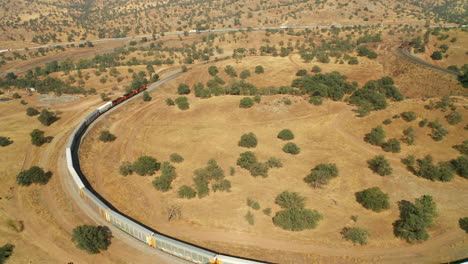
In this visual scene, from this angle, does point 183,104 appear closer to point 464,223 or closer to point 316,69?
point 316,69

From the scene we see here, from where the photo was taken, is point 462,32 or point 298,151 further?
point 462,32

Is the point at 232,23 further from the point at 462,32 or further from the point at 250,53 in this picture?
the point at 462,32

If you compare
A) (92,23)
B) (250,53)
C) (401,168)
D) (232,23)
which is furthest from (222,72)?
(92,23)

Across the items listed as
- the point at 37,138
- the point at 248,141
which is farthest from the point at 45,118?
the point at 248,141

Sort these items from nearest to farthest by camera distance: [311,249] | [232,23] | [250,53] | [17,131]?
[311,249] < [17,131] < [250,53] < [232,23]

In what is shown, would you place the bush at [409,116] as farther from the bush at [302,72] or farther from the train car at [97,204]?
the train car at [97,204]

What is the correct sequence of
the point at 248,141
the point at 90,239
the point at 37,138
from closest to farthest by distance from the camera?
the point at 90,239, the point at 248,141, the point at 37,138

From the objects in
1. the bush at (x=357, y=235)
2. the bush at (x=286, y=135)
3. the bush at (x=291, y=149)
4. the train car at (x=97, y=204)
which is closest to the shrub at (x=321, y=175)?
the bush at (x=291, y=149)

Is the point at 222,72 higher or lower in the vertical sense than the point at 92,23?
lower
